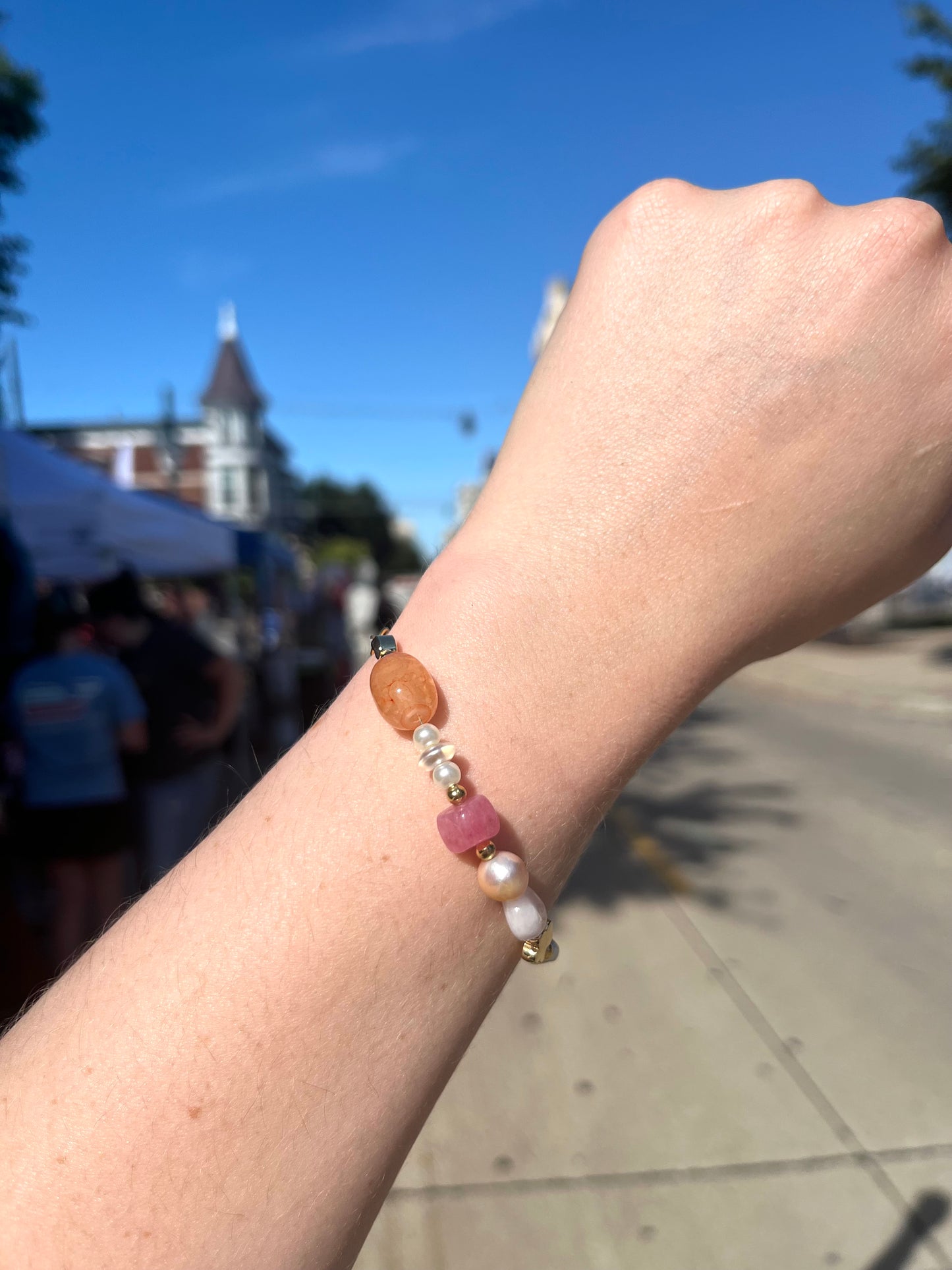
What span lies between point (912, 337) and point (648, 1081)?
3265 mm

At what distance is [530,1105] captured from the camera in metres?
3.14

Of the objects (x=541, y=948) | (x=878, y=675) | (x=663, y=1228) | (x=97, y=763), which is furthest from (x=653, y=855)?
(x=878, y=675)

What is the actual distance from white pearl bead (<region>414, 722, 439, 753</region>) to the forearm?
14 mm

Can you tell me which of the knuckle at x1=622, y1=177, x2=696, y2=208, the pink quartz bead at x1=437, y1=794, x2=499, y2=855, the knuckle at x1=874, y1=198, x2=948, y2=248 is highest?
the knuckle at x1=622, y1=177, x2=696, y2=208

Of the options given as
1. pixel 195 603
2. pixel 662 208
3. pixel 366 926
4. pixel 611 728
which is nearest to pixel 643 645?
pixel 611 728

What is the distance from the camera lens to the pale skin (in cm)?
53

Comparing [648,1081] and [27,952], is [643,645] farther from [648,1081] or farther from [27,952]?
[27,952]

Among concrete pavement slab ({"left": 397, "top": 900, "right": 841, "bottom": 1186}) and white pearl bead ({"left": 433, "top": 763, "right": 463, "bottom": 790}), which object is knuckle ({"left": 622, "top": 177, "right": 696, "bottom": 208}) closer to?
white pearl bead ({"left": 433, "top": 763, "right": 463, "bottom": 790})

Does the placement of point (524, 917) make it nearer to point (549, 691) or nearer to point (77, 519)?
point (549, 691)

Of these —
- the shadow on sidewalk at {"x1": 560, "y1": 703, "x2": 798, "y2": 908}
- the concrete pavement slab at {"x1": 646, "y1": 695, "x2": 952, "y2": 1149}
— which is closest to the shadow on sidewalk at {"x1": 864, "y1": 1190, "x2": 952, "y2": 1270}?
the concrete pavement slab at {"x1": 646, "y1": 695, "x2": 952, "y2": 1149}

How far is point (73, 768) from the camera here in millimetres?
3998

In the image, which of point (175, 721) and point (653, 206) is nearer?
point (653, 206)

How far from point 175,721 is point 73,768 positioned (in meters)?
0.68

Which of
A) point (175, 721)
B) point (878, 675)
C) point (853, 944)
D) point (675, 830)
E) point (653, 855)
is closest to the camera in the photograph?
point (853, 944)
